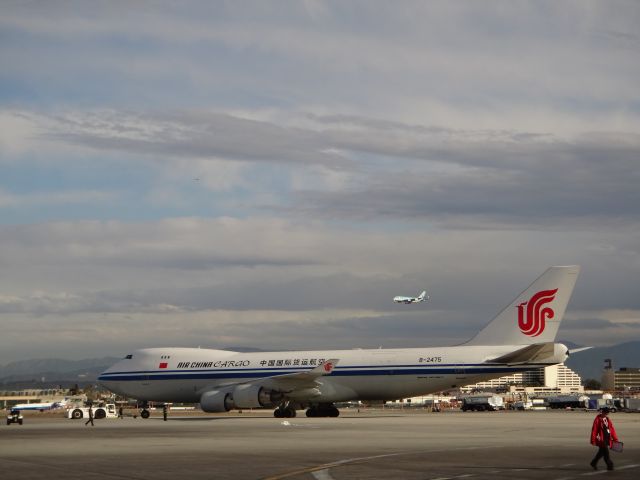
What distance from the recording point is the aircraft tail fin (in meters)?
62.2

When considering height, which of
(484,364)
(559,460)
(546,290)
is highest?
(546,290)

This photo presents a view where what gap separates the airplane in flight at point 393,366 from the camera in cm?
6003

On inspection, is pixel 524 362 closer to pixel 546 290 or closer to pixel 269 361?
pixel 546 290

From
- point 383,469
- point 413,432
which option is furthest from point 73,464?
point 413,432

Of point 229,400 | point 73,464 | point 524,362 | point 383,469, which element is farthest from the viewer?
point 229,400

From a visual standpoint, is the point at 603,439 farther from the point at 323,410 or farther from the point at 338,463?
the point at 323,410

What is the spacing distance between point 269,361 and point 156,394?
9423 mm

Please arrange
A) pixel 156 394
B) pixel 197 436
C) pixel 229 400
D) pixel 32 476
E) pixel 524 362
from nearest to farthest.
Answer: pixel 32 476 < pixel 197 436 < pixel 524 362 < pixel 229 400 < pixel 156 394

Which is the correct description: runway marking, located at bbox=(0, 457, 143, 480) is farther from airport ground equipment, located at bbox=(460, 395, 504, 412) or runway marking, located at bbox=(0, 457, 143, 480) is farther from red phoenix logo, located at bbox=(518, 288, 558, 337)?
airport ground equipment, located at bbox=(460, 395, 504, 412)

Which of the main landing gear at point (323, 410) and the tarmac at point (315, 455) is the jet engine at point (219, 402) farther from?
the tarmac at point (315, 455)

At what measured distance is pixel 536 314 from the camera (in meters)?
62.3

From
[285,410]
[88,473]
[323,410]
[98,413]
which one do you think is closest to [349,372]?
[285,410]

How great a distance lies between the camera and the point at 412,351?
2431 inches

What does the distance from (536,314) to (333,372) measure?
Result: 1349 centimetres
